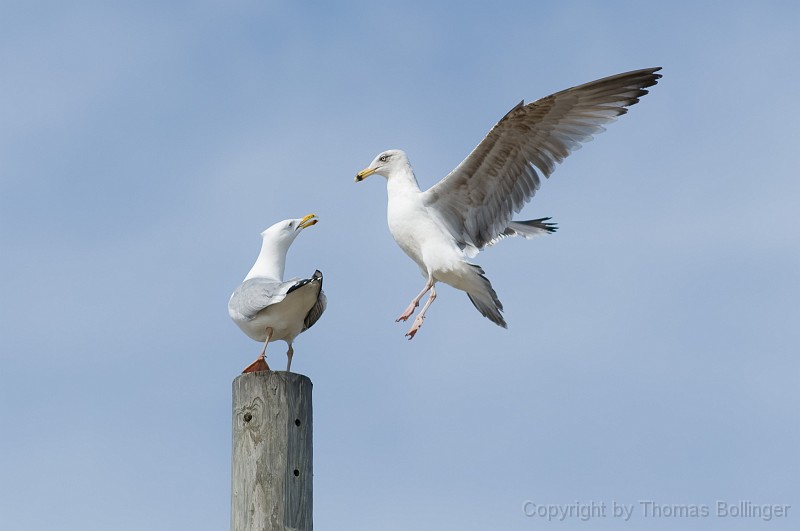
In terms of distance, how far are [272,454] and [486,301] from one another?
3254 mm

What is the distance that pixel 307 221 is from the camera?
6688mm

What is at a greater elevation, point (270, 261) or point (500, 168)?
point (500, 168)

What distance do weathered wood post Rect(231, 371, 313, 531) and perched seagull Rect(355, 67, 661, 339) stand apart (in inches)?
118

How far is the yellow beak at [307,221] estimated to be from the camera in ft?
21.8

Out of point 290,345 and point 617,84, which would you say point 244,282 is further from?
point 617,84

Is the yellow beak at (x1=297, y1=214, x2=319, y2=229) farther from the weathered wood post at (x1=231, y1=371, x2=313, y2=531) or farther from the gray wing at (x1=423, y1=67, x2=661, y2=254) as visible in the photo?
the weathered wood post at (x1=231, y1=371, x2=313, y2=531)

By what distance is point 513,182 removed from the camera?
7.82m

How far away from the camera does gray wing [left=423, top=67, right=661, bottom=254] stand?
766 cm

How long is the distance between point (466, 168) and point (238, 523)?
3.91m

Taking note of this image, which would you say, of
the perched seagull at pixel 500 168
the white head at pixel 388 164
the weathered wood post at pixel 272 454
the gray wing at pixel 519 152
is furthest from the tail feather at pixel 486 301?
the weathered wood post at pixel 272 454

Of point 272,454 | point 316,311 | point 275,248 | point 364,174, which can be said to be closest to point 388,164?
point 364,174

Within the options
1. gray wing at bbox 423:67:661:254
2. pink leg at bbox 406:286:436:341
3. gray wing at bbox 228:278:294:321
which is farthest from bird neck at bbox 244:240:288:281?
gray wing at bbox 423:67:661:254

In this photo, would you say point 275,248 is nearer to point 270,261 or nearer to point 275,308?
point 270,261

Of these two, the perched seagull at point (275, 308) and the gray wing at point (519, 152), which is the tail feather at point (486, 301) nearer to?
the gray wing at point (519, 152)
